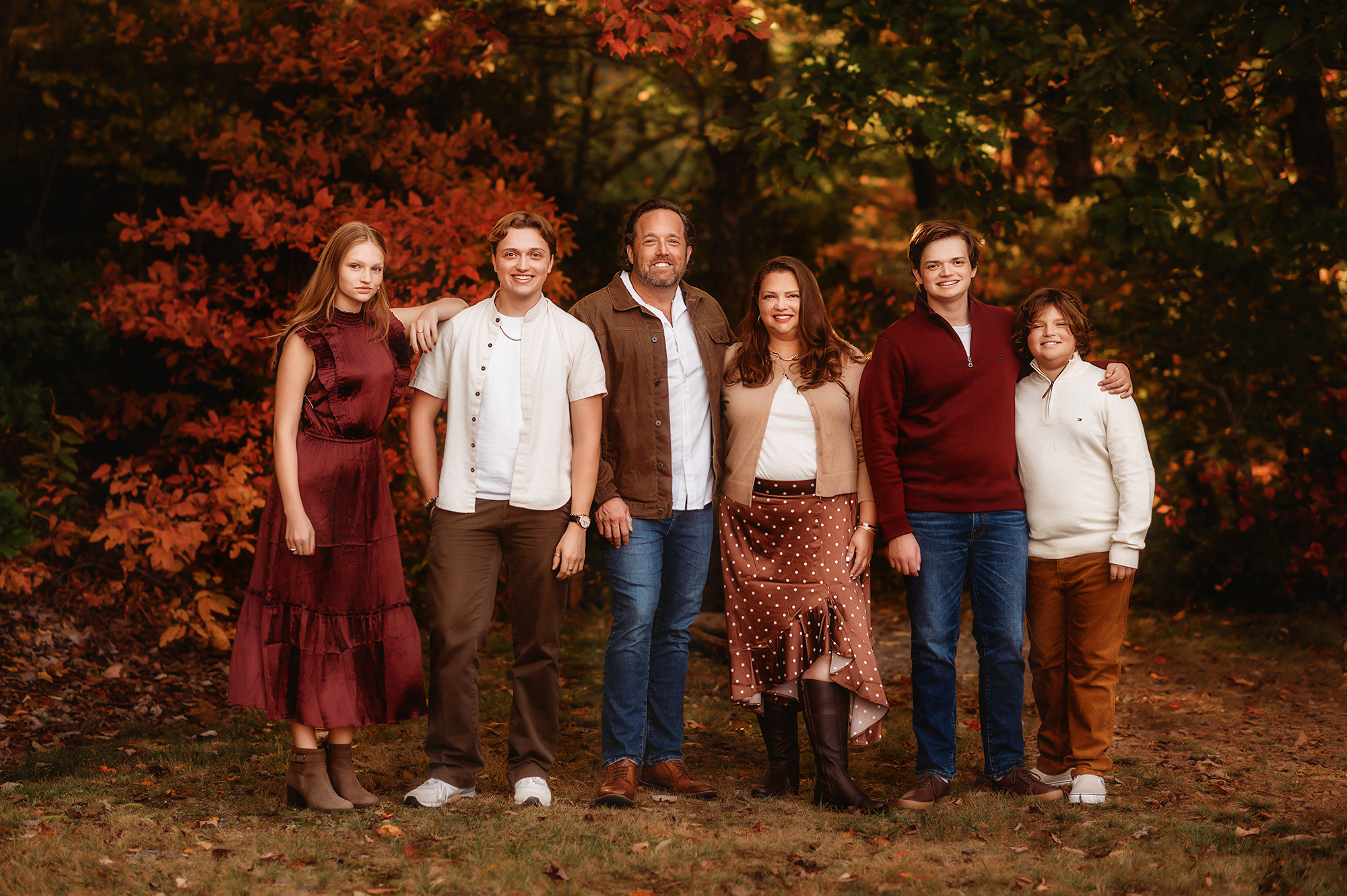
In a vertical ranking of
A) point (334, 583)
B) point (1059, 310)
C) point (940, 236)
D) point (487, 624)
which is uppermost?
point (940, 236)

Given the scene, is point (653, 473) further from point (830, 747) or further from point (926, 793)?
point (926, 793)

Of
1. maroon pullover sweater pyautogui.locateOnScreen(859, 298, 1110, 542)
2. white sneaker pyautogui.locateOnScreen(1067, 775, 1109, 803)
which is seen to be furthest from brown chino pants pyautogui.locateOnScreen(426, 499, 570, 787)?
white sneaker pyautogui.locateOnScreen(1067, 775, 1109, 803)

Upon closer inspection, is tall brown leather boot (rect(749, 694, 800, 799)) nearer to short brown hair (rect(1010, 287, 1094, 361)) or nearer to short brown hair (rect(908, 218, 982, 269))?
short brown hair (rect(1010, 287, 1094, 361))

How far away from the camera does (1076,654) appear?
162 inches

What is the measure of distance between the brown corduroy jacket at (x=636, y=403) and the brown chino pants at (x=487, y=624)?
0.26 metres

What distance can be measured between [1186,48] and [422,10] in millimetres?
3995

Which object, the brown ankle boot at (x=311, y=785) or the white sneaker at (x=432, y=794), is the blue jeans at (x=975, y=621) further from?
the brown ankle boot at (x=311, y=785)

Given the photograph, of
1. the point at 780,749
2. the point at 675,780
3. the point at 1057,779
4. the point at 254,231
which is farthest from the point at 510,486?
the point at 254,231

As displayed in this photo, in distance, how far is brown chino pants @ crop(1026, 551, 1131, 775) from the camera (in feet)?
13.3


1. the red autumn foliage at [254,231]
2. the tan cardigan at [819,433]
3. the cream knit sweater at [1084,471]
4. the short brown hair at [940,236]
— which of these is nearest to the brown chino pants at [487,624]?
the tan cardigan at [819,433]

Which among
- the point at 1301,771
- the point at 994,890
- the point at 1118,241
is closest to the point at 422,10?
the point at 1118,241

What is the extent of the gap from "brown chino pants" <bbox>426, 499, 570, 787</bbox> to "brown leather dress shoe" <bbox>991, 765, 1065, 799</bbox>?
1647 mm

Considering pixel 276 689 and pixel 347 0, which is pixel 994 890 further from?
pixel 347 0

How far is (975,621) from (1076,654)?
0.37m
